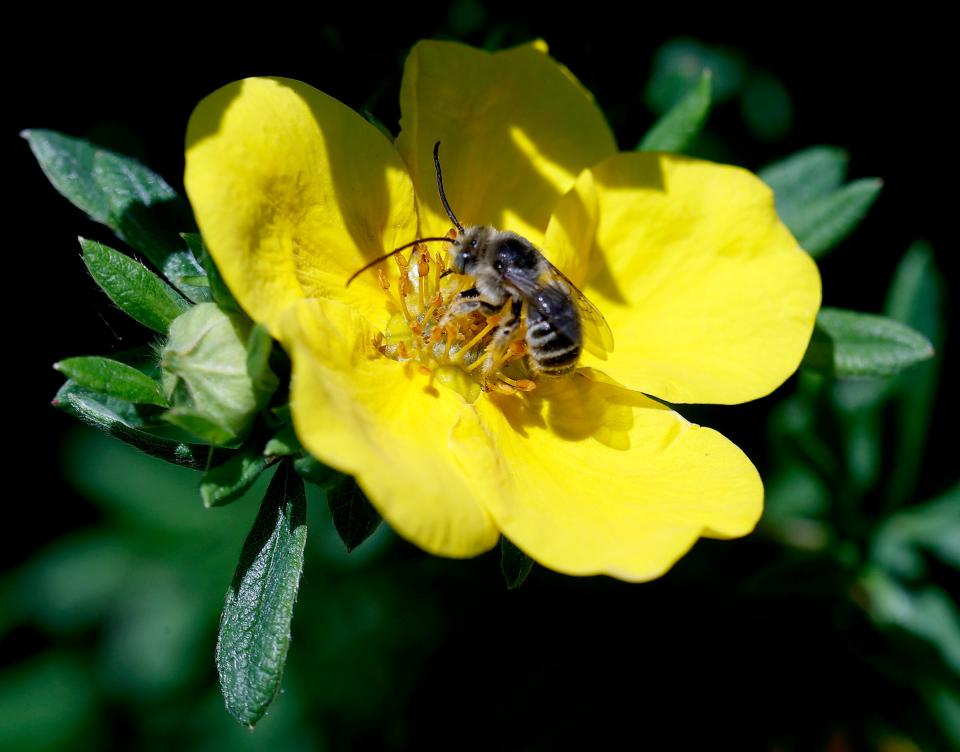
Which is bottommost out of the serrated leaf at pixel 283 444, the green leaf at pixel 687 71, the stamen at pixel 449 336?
the stamen at pixel 449 336

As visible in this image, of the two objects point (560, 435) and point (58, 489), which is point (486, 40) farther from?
point (58, 489)

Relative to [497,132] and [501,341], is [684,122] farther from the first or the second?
[501,341]

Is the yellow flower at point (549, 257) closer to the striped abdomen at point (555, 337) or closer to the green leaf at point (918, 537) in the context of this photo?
the striped abdomen at point (555, 337)

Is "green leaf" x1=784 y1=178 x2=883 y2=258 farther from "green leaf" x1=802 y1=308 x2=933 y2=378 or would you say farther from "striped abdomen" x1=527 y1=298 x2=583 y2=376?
"striped abdomen" x1=527 y1=298 x2=583 y2=376

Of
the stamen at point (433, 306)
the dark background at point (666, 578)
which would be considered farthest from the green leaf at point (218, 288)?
the dark background at point (666, 578)

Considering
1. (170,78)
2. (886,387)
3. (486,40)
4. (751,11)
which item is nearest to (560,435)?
(486,40)
